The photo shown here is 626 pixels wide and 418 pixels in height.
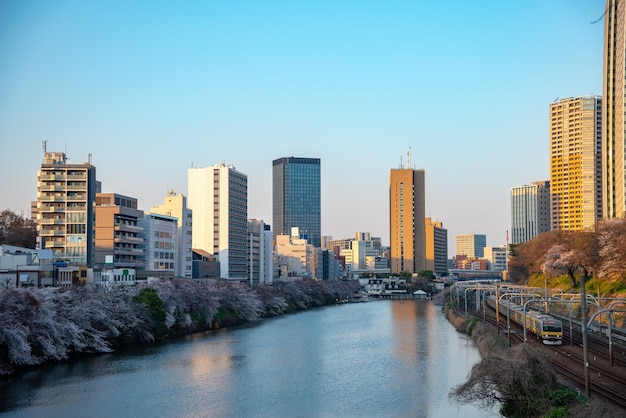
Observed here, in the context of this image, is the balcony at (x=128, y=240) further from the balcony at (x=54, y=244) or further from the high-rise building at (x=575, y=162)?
the high-rise building at (x=575, y=162)

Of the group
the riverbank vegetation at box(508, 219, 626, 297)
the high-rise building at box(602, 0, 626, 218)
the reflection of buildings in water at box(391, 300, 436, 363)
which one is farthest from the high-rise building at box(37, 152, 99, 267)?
the high-rise building at box(602, 0, 626, 218)

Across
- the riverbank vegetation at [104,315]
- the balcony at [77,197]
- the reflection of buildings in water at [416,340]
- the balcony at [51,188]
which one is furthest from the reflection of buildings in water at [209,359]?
the balcony at [51,188]

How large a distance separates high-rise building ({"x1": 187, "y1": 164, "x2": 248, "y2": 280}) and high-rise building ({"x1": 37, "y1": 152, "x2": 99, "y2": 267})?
48.5m

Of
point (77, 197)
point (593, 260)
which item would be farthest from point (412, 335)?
point (77, 197)

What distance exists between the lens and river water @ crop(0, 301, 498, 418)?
112ft

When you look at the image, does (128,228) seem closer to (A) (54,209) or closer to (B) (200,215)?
(A) (54,209)

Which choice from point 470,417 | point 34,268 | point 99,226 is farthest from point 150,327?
point 470,417

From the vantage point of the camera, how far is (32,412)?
109 ft

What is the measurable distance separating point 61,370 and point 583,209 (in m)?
157

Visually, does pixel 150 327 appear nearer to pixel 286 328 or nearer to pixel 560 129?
pixel 286 328

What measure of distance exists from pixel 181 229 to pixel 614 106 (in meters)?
76.1

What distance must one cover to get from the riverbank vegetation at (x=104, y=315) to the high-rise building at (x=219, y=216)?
4126 cm

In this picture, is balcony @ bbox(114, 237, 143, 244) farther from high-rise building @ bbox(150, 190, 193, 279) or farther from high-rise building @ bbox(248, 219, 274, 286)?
high-rise building @ bbox(248, 219, 274, 286)

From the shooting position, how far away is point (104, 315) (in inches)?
2205
